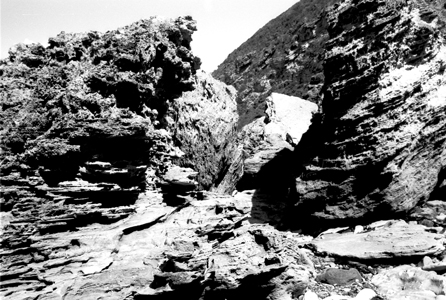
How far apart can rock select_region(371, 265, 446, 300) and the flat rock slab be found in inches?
21.0

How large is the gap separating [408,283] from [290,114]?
21.8 m

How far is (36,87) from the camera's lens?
37.8 ft

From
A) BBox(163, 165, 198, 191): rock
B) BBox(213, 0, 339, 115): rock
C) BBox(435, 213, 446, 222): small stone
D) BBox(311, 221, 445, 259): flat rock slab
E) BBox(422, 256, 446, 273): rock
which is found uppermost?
BBox(213, 0, 339, 115): rock

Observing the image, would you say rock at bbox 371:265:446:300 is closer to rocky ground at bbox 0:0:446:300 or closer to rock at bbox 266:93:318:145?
rocky ground at bbox 0:0:446:300

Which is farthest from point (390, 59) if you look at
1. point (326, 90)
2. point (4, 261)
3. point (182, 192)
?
point (4, 261)

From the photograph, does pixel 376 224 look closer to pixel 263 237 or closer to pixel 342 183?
pixel 342 183

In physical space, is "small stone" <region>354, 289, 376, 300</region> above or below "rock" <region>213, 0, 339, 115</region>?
below

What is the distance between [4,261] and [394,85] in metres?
14.7

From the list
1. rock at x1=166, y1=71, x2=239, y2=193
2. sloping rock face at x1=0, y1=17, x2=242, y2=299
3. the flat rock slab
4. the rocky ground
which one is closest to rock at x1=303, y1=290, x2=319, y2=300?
the rocky ground

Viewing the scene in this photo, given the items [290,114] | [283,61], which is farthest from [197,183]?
[283,61]

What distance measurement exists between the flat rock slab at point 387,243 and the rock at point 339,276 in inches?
29.7

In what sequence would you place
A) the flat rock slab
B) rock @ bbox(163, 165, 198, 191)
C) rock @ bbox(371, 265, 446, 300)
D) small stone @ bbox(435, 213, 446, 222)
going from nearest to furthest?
rock @ bbox(371, 265, 446, 300) < the flat rock slab < small stone @ bbox(435, 213, 446, 222) < rock @ bbox(163, 165, 198, 191)

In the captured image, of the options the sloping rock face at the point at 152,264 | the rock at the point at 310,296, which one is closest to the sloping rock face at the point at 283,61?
the sloping rock face at the point at 152,264

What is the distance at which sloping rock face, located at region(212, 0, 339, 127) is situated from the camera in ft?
188
